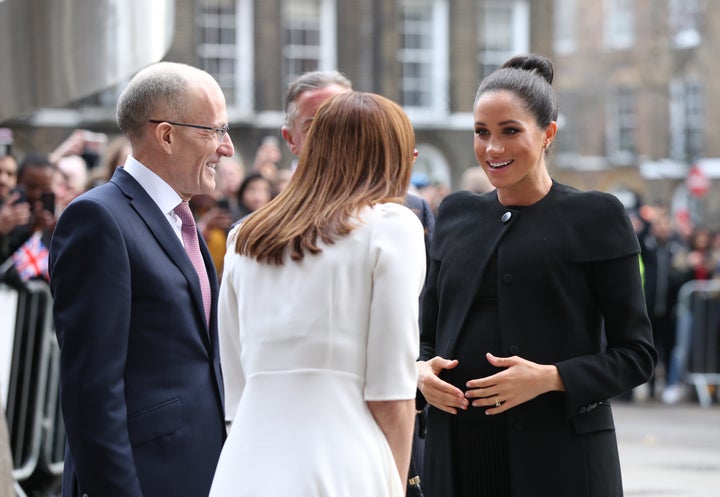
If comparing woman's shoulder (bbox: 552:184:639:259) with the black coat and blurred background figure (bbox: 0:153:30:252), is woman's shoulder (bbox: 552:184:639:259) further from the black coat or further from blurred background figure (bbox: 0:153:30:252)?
blurred background figure (bbox: 0:153:30:252)

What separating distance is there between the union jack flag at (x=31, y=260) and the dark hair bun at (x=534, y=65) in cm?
454

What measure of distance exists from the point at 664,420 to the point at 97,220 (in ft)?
33.3

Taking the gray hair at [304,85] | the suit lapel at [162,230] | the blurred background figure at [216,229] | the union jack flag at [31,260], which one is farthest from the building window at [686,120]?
the suit lapel at [162,230]

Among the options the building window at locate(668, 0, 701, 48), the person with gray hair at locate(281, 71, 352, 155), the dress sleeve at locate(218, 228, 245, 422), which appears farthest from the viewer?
the building window at locate(668, 0, 701, 48)

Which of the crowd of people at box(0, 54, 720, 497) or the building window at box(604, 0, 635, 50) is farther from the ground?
the building window at box(604, 0, 635, 50)

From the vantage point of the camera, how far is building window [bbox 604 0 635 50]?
151ft

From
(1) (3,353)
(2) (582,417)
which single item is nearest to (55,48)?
(1) (3,353)

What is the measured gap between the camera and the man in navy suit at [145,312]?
11.5 ft

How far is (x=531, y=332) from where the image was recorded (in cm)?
374

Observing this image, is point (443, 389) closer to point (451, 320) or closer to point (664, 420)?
point (451, 320)

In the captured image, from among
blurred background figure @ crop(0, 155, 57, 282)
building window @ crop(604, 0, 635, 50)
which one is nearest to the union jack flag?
blurred background figure @ crop(0, 155, 57, 282)

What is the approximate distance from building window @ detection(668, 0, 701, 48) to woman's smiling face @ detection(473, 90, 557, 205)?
4081 centimetres

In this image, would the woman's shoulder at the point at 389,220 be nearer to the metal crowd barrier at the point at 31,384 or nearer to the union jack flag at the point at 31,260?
the metal crowd barrier at the point at 31,384

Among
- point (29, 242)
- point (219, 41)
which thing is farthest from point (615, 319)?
point (219, 41)
